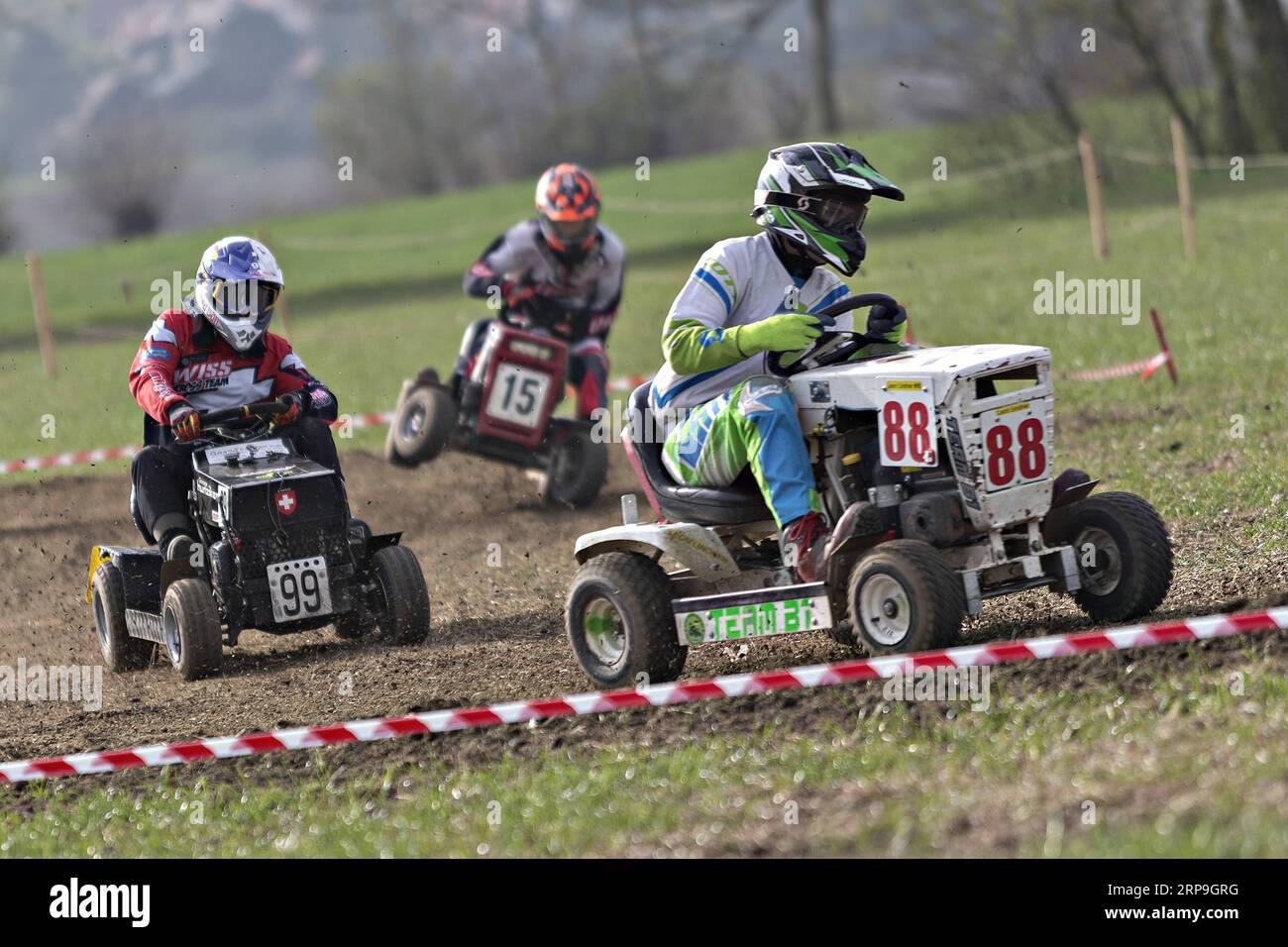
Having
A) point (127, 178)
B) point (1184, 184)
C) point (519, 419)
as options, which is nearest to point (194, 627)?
point (519, 419)

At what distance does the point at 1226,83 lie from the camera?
30812mm

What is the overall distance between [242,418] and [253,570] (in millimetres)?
840

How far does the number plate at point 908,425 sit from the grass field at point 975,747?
87 centimetres

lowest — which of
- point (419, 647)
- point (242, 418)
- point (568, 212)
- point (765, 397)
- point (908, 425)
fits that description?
point (419, 647)

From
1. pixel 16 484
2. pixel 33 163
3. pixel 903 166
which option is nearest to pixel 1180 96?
pixel 903 166

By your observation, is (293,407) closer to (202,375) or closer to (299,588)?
(202,375)

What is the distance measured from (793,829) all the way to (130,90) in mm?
117278

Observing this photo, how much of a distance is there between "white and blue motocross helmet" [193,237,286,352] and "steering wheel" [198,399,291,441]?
33cm

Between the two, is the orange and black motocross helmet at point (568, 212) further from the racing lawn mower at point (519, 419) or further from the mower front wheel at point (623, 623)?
the mower front wheel at point (623, 623)

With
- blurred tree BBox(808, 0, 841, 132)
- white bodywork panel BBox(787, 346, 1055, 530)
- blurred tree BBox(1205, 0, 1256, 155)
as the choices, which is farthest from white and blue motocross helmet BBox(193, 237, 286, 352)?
blurred tree BBox(808, 0, 841, 132)
